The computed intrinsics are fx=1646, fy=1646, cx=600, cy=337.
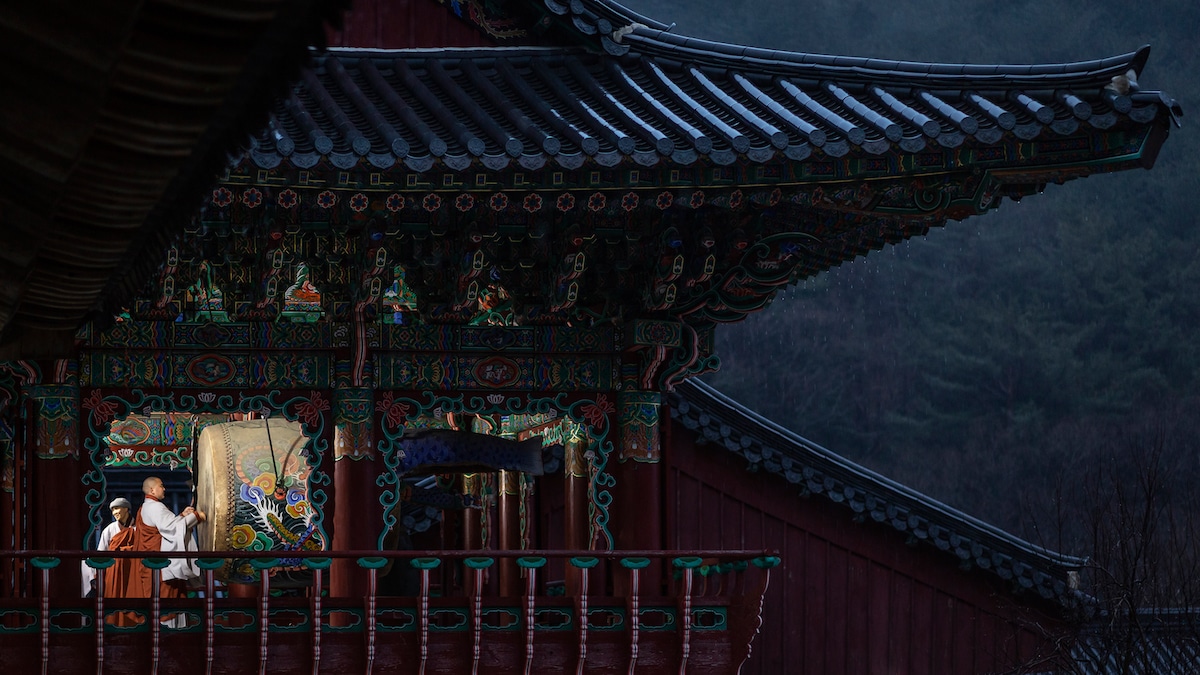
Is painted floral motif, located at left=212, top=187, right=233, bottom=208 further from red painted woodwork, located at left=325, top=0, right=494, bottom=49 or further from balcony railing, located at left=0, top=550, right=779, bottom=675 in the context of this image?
red painted woodwork, located at left=325, top=0, right=494, bottom=49

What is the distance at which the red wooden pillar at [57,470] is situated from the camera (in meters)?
12.0

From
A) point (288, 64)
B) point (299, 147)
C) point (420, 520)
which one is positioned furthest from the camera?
point (420, 520)

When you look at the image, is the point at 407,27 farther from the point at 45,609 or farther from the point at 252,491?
the point at 45,609

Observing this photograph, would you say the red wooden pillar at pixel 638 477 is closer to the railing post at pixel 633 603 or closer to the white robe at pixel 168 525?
the railing post at pixel 633 603

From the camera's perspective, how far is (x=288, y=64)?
416 cm

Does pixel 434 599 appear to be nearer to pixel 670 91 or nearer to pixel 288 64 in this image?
pixel 670 91

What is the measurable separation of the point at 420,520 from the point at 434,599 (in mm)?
7798

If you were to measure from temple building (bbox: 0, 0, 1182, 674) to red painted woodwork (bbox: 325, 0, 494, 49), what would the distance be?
0.03 m

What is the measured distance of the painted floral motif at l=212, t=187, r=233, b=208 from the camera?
10.7m

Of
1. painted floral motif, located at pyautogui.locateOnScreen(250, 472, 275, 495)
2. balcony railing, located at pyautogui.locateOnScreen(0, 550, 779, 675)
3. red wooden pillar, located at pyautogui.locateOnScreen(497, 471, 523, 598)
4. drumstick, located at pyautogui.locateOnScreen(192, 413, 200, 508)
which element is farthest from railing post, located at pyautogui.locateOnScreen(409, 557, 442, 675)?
red wooden pillar, located at pyautogui.locateOnScreen(497, 471, 523, 598)

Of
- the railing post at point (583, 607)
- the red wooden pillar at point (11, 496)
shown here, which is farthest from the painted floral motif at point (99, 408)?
the railing post at point (583, 607)

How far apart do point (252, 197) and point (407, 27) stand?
9.73 ft

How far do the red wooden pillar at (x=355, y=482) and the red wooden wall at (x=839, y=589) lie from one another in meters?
3.37

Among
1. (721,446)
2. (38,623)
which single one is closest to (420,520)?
(721,446)
